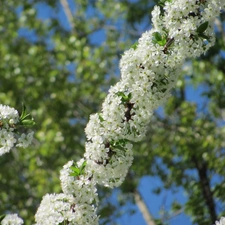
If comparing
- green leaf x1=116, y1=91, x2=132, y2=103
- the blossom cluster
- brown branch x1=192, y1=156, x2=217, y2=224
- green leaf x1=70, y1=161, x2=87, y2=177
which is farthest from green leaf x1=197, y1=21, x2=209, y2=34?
brown branch x1=192, y1=156, x2=217, y2=224

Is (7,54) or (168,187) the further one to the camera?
(7,54)

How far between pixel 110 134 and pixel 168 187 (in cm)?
465

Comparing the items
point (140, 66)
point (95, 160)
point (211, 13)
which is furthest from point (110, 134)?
point (211, 13)

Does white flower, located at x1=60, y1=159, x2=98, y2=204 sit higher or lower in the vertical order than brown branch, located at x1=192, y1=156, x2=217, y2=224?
lower

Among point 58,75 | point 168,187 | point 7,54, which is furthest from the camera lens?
point 7,54

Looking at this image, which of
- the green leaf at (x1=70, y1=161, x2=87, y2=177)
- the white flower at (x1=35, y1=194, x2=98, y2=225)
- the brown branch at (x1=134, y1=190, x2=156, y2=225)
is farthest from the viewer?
the brown branch at (x1=134, y1=190, x2=156, y2=225)

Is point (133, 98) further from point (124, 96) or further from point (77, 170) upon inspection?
point (77, 170)

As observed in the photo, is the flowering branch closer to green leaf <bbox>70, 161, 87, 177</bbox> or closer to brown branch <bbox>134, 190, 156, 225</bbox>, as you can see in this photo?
green leaf <bbox>70, 161, 87, 177</bbox>

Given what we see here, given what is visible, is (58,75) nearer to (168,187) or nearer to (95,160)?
(168,187)

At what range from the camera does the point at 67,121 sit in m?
9.63

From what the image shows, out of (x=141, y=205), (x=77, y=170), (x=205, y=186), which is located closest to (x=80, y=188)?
(x=77, y=170)

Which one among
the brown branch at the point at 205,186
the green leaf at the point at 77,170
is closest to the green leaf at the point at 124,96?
the green leaf at the point at 77,170

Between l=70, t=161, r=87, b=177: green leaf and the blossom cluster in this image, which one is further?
l=70, t=161, r=87, b=177: green leaf

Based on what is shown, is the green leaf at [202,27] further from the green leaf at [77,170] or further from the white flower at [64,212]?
the white flower at [64,212]
